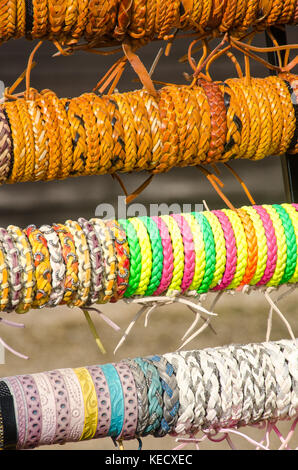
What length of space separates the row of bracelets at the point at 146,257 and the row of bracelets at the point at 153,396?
0.05m

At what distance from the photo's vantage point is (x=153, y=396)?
580 mm

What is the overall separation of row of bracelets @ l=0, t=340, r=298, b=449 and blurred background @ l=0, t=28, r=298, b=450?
18.7 inches

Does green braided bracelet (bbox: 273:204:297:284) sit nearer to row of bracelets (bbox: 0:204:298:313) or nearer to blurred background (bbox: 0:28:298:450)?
row of bracelets (bbox: 0:204:298:313)

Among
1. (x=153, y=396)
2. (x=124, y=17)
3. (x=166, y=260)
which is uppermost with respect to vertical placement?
(x=124, y=17)

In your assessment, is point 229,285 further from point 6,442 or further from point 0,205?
point 0,205

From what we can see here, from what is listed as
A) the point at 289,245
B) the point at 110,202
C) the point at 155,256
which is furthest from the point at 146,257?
the point at 110,202

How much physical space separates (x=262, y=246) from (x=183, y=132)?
110mm

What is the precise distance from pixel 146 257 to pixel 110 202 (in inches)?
31.6

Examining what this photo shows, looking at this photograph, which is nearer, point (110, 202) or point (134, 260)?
point (134, 260)

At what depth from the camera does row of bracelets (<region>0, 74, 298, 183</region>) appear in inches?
22.2

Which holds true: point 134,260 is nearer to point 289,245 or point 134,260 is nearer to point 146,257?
point 146,257

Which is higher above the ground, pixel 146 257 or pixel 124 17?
pixel 124 17

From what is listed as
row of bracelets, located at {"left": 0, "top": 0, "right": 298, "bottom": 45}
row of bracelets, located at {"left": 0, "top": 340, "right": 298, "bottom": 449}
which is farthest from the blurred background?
row of bracelets, located at {"left": 0, "top": 0, "right": 298, "bottom": 45}

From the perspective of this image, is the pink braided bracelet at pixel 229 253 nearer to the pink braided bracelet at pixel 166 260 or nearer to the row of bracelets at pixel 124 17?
the pink braided bracelet at pixel 166 260
